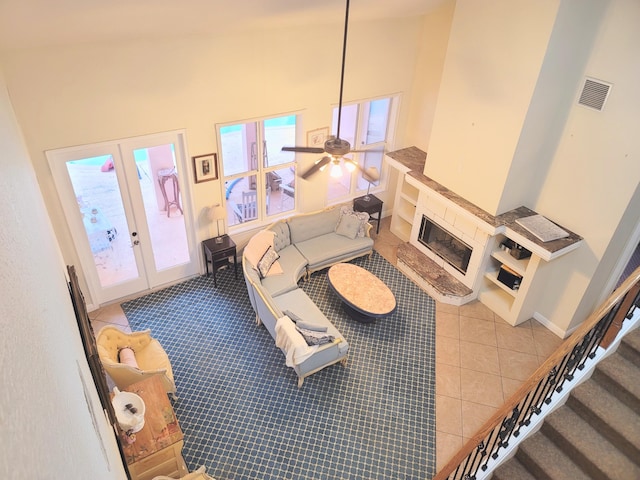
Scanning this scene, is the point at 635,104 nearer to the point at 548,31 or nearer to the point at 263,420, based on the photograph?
the point at 548,31

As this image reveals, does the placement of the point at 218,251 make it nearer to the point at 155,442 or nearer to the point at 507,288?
the point at 155,442

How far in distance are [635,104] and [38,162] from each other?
21.0 ft

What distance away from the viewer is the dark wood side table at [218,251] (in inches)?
268

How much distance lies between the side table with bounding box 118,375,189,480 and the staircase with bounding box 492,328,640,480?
2.73 meters

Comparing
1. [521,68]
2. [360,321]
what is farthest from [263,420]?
[521,68]

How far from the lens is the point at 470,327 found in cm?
666

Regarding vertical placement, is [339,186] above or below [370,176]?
below

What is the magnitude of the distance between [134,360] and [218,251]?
2082mm

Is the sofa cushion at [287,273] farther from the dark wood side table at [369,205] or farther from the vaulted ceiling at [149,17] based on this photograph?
the vaulted ceiling at [149,17]

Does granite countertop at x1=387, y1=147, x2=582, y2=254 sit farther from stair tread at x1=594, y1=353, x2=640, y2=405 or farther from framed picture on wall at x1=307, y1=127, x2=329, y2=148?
stair tread at x1=594, y1=353, x2=640, y2=405

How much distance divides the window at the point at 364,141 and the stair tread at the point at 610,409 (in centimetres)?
439

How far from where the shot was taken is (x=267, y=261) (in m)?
6.70

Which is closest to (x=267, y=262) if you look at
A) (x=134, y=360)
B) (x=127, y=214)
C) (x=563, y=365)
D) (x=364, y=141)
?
(x=127, y=214)

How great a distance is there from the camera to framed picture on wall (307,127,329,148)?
715 centimetres
